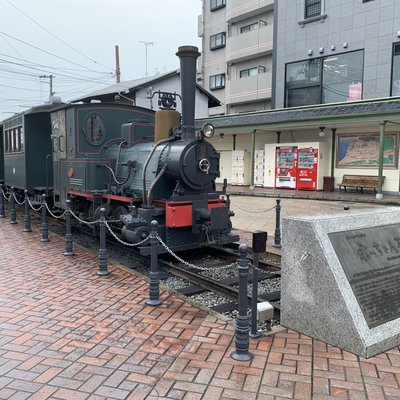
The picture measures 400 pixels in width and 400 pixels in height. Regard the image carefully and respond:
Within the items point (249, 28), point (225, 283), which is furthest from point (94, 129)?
point (249, 28)

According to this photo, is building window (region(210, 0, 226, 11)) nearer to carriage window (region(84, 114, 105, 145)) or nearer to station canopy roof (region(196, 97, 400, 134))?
station canopy roof (region(196, 97, 400, 134))

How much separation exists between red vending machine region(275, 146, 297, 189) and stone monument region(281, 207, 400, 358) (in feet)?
50.6

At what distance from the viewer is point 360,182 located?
58.2 ft

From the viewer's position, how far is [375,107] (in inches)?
619

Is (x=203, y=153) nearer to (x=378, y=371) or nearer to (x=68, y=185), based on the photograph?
(x=68, y=185)

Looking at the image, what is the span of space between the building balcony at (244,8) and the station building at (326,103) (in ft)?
21.7

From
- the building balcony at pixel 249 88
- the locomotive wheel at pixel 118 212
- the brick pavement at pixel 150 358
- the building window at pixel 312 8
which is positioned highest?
the building window at pixel 312 8

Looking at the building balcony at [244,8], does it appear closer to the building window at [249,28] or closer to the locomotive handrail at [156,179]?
the building window at [249,28]

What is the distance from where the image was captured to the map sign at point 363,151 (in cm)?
1723

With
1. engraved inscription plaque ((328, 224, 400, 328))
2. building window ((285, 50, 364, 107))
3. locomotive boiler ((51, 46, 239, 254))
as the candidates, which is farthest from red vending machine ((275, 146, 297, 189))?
engraved inscription plaque ((328, 224, 400, 328))

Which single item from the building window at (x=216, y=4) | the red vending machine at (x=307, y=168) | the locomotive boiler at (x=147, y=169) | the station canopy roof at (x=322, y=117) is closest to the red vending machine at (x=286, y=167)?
the red vending machine at (x=307, y=168)

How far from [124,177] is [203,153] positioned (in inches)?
74.9

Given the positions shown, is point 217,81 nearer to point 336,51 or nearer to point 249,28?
point 249,28

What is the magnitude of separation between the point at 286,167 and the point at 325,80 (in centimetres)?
522
